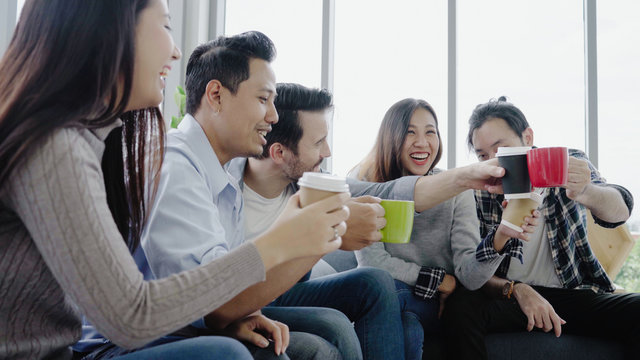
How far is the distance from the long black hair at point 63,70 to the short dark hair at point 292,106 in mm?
1123

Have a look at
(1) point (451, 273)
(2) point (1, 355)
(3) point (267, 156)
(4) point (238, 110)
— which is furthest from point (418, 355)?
(2) point (1, 355)

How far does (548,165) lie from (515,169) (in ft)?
0.29

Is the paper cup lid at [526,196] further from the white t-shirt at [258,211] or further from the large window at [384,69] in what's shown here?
the large window at [384,69]

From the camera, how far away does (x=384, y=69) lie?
142 inches

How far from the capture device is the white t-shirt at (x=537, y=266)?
1.91 m

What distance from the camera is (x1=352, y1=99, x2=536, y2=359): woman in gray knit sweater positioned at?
1722 millimetres

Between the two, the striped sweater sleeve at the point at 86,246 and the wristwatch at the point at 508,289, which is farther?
the wristwatch at the point at 508,289

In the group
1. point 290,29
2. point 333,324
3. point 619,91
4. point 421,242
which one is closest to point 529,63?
point 619,91

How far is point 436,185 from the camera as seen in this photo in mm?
1589

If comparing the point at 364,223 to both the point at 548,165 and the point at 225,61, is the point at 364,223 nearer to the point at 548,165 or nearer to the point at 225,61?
Result: the point at 548,165

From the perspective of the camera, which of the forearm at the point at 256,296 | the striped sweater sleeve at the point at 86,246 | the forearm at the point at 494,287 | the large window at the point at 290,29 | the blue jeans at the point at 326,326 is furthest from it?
the large window at the point at 290,29

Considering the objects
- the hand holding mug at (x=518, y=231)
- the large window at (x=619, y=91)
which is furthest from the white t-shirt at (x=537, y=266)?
the large window at (x=619, y=91)

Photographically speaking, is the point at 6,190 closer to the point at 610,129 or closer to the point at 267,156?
the point at 267,156

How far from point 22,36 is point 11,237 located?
1.05ft
